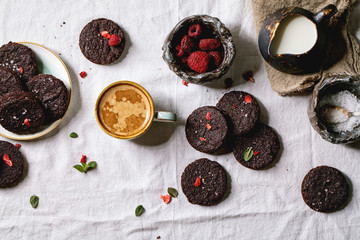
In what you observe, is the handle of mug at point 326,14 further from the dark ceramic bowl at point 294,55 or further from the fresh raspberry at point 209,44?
the fresh raspberry at point 209,44

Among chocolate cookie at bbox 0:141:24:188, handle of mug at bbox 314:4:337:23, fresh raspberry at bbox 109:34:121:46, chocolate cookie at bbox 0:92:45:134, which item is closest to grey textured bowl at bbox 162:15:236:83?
fresh raspberry at bbox 109:34:121:46

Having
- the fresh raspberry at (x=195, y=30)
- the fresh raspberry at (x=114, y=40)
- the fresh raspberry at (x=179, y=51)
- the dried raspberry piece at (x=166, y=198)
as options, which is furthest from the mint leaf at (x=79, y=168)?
the fresh raspberry at (x=195, y=30)

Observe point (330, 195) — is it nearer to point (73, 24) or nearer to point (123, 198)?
point (123, 198)

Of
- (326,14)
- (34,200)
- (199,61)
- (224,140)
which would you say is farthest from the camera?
(34,200)

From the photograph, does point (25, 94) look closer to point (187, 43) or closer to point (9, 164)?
point (9, 164)

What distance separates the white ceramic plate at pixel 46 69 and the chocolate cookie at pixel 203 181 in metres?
0.70

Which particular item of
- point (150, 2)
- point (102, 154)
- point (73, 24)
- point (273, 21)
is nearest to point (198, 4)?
point (150, 2)

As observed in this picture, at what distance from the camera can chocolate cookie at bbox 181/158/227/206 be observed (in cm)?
176

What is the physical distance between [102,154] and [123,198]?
0.82 ft

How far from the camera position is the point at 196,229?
5.91ft

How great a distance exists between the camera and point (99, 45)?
1.77m

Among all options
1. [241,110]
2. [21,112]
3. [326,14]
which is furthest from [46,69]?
[326,14]

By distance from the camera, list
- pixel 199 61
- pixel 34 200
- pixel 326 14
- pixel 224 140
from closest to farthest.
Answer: pixel 326 14
pixel 199 61
pixel 224 140
pixel 34 200

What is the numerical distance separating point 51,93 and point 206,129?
30.7 inches
